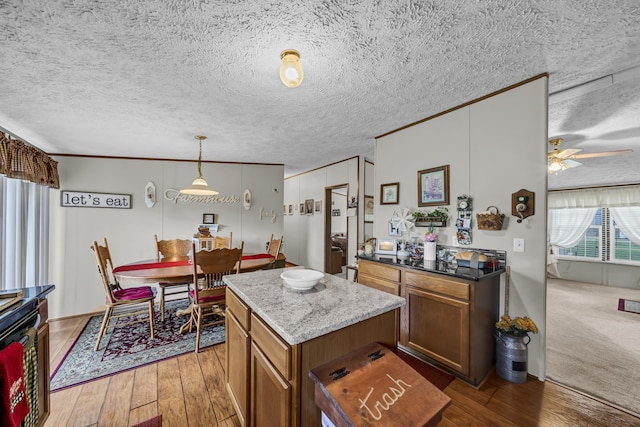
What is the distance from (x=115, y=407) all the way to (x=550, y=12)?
3687 mm

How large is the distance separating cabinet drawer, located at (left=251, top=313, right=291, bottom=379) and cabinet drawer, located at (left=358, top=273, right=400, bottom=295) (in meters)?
1.56

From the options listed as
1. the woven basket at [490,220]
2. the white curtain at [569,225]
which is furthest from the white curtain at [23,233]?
the white curtain at [569,225]

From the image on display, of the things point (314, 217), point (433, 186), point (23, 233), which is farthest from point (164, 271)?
point (314, 217)

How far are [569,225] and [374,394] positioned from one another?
794 centimetres

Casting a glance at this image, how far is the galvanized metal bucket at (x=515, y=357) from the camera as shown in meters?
2.00

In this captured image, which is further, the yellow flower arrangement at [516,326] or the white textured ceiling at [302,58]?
the yellow flower arrangement at [516,326]

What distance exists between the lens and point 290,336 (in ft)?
3.16

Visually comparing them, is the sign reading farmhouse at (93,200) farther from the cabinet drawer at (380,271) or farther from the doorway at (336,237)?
the cabinet drawer at (380,271)

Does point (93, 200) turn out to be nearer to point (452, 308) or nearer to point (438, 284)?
point (438, 284)

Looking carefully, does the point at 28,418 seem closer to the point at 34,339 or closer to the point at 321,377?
the point at 34,339

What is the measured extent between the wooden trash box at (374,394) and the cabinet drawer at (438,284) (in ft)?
3.81

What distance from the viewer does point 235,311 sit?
1624mm

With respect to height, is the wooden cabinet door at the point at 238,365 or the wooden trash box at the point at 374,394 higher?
the wooden trash box at the point at 374,394

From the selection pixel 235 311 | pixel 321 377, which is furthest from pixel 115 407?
pixel 321 377
